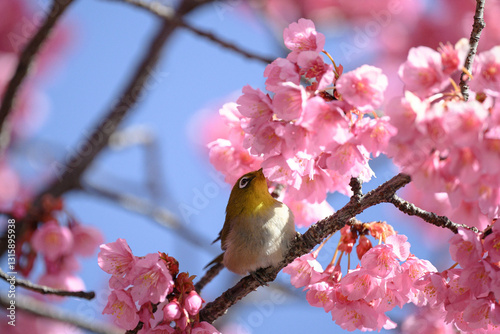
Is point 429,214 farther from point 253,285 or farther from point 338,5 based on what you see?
point 338,5

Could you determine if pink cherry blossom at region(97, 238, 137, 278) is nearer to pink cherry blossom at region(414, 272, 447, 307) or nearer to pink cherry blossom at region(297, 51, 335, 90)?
pink cherry blossom at region(297, 51, 335, 90)

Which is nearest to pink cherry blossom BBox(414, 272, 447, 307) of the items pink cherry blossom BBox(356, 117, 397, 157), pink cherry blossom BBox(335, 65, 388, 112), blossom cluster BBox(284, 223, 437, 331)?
blossom cluster BBox(284, 223, 437, 331)

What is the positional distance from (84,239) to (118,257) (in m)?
1.16

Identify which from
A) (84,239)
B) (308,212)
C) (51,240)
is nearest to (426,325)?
(308,212)

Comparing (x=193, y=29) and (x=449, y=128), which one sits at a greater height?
(x=193, y=29)

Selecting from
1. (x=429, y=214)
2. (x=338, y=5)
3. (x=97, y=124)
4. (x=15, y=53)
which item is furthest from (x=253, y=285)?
(x=338, y=5)

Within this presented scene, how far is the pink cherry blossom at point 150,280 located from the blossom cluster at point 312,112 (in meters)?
0.41

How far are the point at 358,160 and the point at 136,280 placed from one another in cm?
69

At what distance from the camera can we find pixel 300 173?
1439 millimetres

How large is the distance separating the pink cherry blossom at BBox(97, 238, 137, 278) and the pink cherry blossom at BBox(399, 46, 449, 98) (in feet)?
2.90

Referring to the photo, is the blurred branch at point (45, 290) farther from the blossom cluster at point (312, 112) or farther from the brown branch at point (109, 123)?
the brown branch at point (109, 123)

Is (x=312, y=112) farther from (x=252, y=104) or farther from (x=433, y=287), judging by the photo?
(x=433, y=287)

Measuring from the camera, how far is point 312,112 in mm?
1141

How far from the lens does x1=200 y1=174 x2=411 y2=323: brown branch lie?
1.34 metres
